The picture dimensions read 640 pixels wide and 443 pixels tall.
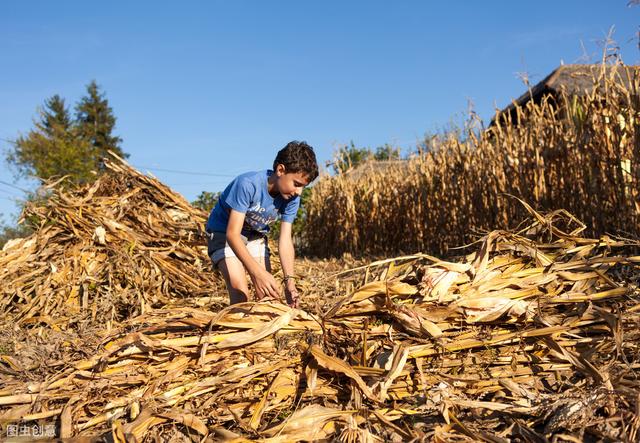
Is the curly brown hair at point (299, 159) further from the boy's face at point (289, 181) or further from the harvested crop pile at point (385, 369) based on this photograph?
the harvested crop pile at point (385, 369)

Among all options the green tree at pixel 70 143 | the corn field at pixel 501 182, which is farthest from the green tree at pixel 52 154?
the corn field at pixel 501 182

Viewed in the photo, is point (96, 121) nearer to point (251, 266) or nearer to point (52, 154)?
point (52, 154)

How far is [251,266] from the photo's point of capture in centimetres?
324

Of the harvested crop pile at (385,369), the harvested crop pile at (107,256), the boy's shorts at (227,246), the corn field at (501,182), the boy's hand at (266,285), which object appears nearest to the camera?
the harvested crop pile at (385,369)

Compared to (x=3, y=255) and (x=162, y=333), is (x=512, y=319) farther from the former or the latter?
(x=3, y=255)

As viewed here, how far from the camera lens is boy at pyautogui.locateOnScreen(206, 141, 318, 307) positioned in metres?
3.38

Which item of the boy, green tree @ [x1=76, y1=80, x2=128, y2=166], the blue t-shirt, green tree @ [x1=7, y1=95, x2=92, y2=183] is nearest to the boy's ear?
the boy

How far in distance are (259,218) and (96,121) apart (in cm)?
4519

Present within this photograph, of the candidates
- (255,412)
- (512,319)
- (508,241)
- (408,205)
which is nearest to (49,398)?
(255,412)

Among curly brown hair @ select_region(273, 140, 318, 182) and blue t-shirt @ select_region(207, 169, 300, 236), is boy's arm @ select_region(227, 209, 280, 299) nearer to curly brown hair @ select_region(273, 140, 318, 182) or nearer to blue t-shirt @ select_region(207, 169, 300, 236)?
blue t-shirt @ select_region(207, 169, 300, 236)

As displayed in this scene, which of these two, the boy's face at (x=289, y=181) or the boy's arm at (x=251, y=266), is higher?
the boy's face at (x=289, y=181)

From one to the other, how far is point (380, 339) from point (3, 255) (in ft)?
17.0

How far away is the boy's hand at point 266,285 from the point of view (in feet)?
10.3

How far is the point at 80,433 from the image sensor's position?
2.39m
